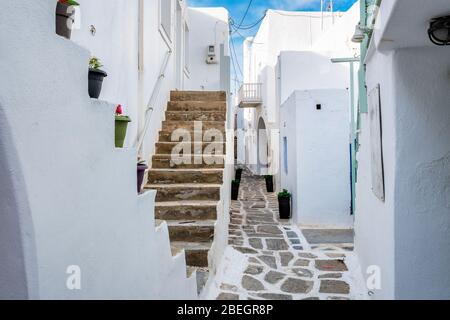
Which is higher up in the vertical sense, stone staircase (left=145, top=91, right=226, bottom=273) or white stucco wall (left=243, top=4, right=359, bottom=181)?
white stucco wall (left=243, top=4, right=359, bottom=181)

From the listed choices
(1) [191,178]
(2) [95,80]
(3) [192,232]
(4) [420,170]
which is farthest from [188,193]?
(4) [420,170]

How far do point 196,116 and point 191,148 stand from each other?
3.66 ft

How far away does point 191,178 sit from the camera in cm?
525

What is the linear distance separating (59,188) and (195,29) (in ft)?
37.8

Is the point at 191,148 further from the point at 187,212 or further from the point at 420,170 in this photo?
the point at 420,170

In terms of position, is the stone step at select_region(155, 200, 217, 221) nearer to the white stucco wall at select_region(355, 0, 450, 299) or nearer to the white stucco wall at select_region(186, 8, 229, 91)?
the white stucco wall at select_region(355, 0, 450, 299)

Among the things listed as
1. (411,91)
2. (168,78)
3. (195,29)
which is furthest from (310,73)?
(411,91)

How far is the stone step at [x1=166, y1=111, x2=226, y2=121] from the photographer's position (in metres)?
6.84

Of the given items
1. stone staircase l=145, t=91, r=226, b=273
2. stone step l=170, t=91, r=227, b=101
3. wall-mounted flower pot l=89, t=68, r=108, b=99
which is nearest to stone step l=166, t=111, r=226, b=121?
stone staircase l=145, t=91, r=226, b=273

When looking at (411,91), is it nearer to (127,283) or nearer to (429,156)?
(429,156)

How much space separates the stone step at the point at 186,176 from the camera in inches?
206

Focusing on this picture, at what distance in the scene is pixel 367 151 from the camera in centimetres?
435

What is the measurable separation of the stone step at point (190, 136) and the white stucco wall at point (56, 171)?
13.7ft

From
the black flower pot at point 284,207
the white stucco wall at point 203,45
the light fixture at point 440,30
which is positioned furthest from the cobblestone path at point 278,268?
the white stucco wall at point 203,45
